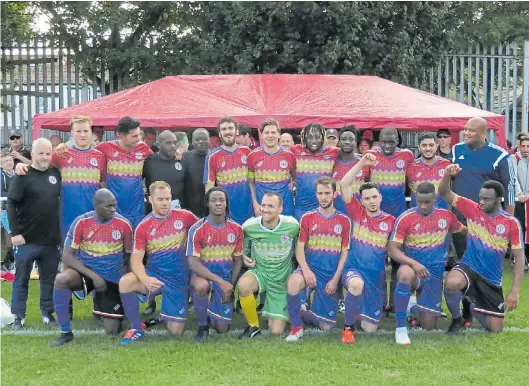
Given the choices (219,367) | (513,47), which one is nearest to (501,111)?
(513,47)

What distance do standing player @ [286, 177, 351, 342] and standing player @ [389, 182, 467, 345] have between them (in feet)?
1.58

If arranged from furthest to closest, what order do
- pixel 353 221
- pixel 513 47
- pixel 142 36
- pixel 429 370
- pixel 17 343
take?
pixel 142 36 → pixel 513 47 → pixel 353 221 → pixel 17 343 → pixel 429 370

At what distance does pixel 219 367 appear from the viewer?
5168 millimetres

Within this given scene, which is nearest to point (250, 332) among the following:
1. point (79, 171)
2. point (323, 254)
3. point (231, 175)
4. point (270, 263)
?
point (270, 263)

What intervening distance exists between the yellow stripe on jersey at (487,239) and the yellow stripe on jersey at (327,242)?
3.99ft

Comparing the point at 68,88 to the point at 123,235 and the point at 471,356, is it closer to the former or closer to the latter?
the point at 123,235

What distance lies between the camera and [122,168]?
6.92 metres

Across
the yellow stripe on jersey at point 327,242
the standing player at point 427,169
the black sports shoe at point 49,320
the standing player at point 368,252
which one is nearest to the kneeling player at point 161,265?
the black sports shoe at point 49,320

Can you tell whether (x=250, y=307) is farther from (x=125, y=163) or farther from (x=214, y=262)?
(x=125, y=163)

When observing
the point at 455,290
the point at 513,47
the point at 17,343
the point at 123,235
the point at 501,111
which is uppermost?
the point at 513,47

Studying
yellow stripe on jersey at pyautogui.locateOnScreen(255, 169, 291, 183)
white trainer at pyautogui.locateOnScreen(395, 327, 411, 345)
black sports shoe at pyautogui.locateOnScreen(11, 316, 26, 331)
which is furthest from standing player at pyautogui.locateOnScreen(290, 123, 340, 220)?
black sports shoe at pyautogui.locateOnScreen(11, 316, 26, 331)

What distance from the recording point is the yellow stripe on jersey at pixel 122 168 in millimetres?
6914

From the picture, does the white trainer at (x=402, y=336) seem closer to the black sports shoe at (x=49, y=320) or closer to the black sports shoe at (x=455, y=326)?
the black sports shoe at (x=455, y=326)

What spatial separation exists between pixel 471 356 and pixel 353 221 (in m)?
1.63
